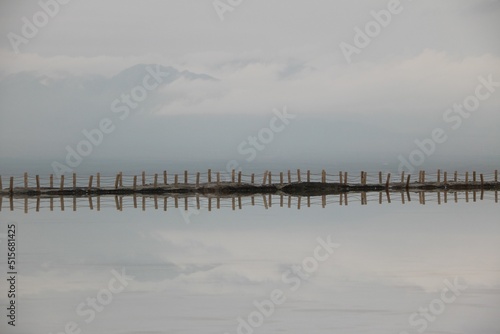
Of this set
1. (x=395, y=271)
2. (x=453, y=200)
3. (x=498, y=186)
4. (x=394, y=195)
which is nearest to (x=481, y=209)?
(x=453, y=200)

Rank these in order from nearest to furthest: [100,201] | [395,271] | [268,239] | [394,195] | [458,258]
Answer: [395,271] → [458,258] → [268,239] → [100,201] → [394,195]

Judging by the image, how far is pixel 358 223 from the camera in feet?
117

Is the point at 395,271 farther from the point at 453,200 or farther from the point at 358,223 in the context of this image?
the point at 453,200

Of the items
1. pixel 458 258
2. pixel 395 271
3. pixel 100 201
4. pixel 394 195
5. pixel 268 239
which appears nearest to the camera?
pixel 395 271

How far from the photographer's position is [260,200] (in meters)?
46.0

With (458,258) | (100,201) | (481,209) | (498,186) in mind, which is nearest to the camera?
(458,258)

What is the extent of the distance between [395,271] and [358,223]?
10.1m

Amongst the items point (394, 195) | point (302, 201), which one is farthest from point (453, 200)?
point (302, 201)

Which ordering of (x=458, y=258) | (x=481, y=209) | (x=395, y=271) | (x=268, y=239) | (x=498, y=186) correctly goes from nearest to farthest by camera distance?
(x=395, y=271) → (x=458, y=258) → (x=268, y=239) → (x=481, y=209) → (x=498, y=186)

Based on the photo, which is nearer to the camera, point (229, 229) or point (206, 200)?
point (229, 229)

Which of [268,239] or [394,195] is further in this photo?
[394,195]

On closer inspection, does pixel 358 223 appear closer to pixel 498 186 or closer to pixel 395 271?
pixel 395 271

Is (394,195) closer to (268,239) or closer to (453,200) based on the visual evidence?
(453,200)

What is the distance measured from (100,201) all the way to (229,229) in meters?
12.8
